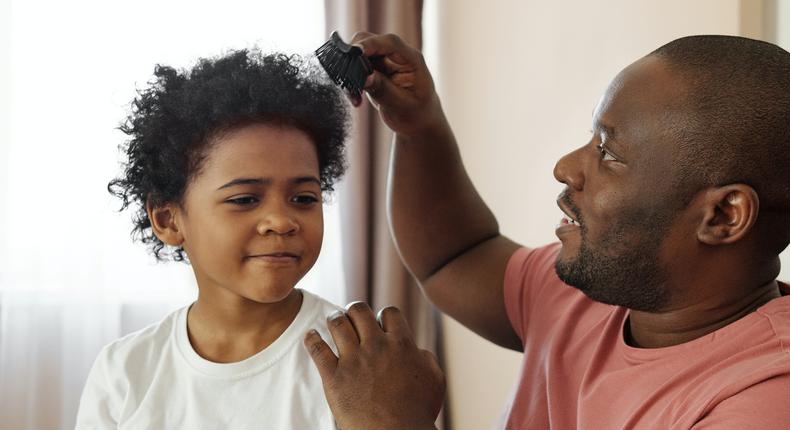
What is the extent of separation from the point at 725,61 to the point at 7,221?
6.88 ft

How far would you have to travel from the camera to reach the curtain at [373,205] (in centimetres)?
263

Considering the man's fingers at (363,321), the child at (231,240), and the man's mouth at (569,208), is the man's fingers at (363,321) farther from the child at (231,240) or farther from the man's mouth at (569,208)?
the man's mouth at (569,208)

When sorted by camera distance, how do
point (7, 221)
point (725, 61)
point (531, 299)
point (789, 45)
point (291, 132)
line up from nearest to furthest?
point (725, 61)
point (291, 132)
point (531, 299)
point (789, 45)
point (7, 221)

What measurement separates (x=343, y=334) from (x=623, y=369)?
0.41 meters

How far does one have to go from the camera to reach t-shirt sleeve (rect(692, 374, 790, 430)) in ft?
3.03

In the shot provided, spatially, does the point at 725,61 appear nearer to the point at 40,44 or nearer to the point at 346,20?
the point at 346,20

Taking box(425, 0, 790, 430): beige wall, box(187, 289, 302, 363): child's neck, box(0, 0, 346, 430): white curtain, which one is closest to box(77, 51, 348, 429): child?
box(187, 289, 302, 363): child's neck

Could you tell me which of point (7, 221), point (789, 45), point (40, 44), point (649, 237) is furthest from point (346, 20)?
point (649, 237)

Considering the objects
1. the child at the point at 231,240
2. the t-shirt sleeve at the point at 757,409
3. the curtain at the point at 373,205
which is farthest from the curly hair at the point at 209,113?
the curtain at the point at 373,205

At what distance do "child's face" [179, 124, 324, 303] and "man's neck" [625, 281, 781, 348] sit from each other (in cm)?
52

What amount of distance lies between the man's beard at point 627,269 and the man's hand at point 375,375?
10.0 inches

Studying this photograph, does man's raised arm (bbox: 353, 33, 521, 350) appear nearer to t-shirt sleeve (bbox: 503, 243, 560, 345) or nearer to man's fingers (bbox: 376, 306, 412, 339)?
t-shirt sleeve (bbox: 503, 243, 560, 345)

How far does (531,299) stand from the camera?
1.50 m

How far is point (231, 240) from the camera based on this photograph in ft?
4.09
